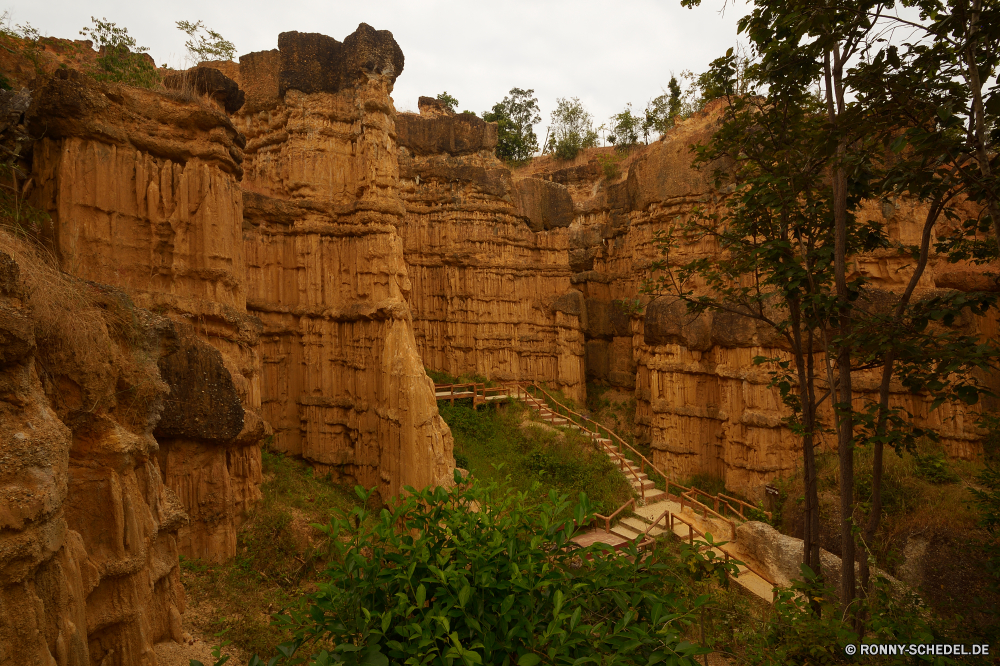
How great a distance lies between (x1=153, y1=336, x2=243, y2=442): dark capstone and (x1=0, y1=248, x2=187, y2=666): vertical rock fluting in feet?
3.09

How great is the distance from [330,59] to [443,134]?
357 inches

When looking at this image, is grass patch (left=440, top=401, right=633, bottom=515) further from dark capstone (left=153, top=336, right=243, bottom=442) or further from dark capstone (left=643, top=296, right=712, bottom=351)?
dark capstone (left=153, top=336, right=243, bottom=442)

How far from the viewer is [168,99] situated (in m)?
10.0

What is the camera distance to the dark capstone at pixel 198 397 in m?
7.78

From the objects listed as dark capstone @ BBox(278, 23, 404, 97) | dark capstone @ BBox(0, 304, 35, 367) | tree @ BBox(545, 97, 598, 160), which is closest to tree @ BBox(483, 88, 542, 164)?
tree @ BBox(545, 97, 598, 160)

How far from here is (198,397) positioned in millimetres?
8148

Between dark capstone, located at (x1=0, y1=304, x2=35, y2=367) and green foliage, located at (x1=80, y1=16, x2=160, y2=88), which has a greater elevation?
green foliage, located at (x1=80, y1=16, x2=160, y2=88)

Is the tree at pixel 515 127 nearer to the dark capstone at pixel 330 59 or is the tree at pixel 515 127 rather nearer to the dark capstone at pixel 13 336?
the dark capstone at pixel 330 59

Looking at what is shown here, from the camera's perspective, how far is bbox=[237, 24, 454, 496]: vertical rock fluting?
47.5ft

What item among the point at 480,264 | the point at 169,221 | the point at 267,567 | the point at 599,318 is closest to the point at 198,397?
the point at 267,567

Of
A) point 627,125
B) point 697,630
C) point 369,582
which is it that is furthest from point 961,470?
point 627,125

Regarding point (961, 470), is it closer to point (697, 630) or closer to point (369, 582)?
point (697, 630)

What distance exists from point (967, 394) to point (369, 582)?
189 inches

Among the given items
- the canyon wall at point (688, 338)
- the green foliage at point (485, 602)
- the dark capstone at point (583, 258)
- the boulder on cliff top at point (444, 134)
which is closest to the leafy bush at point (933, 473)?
the canyon wall at point (688, 338)
